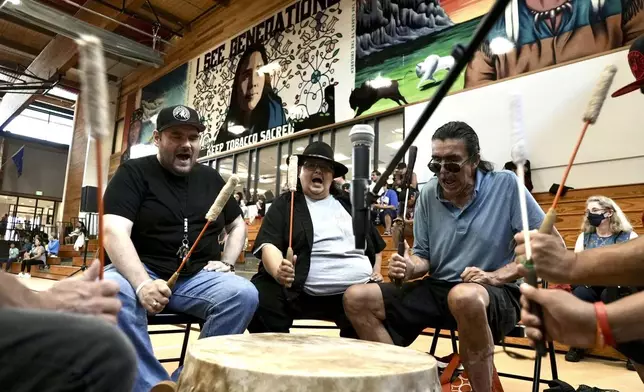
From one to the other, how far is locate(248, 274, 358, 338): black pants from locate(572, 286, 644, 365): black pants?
1132mm

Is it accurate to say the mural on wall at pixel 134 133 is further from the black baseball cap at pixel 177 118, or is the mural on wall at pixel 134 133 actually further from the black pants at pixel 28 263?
the black baseball cap at pixel 177 118

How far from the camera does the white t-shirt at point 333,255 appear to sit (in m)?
2.25

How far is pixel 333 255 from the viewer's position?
2.33m

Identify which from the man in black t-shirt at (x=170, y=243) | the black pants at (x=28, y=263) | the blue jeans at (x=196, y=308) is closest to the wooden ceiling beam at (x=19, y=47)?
the black pants at (x=28, y=263)

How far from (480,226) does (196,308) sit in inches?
49.9

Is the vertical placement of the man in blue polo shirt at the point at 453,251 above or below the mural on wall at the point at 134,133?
below

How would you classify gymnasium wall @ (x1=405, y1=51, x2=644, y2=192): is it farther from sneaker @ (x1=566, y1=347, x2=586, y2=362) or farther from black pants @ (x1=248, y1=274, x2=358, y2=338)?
black pants @ (x1=248, y1=274, x2=358, y2=338)

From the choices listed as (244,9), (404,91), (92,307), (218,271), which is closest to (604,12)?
(404,91)

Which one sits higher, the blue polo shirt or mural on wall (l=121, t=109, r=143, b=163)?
mural on wall (l=121, t=109, r=143, b=163)

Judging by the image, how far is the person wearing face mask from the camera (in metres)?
3.39

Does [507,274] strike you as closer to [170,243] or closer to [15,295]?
[170,243]

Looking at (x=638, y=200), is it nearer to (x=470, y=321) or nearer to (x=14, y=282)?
(x=470, y=321)

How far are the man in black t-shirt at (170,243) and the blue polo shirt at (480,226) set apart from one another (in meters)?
0.86

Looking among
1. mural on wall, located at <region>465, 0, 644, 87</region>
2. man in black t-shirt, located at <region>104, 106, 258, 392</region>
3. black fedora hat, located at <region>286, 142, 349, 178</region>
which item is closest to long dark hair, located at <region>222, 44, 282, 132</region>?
mural on wall, located at <region>465, 0, 644, 87</region>
